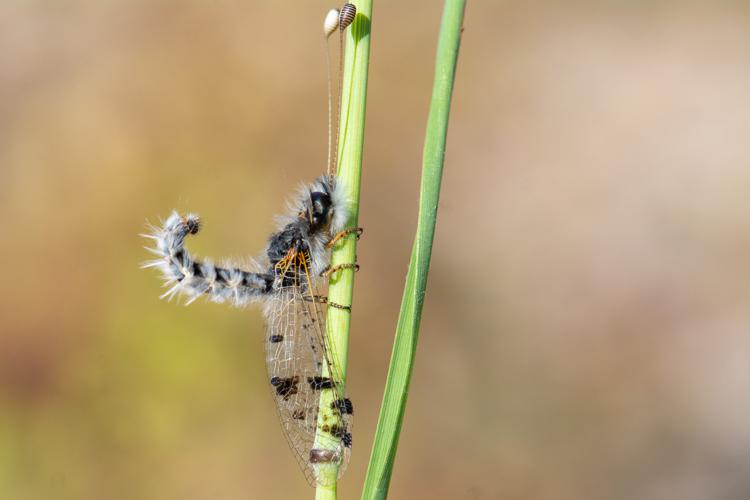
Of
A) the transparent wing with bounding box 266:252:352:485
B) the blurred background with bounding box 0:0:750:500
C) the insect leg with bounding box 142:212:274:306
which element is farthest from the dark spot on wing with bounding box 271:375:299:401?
the blurred background with bounding box 0:0:750:500

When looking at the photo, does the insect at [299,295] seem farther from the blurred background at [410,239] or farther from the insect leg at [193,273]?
the blurred background at [410,239]

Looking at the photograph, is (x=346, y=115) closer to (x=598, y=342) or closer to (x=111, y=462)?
(x=111, y=462)

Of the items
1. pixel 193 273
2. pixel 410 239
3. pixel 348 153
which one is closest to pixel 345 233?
pixel 348 153

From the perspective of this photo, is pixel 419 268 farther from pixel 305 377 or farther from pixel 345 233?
pixel 305 377

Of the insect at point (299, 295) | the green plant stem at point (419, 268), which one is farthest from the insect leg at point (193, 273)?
the green plant stem at point (419, 268)

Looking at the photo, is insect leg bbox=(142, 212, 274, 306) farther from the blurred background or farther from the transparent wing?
the blurred background
